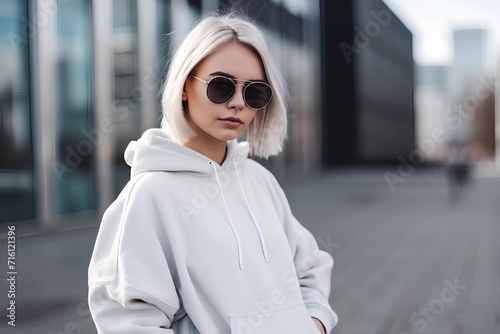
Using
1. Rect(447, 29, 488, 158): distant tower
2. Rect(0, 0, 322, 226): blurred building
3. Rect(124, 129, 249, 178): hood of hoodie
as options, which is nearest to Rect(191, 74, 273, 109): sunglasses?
Rect(124, 129, 249, 178): hood of hoodie

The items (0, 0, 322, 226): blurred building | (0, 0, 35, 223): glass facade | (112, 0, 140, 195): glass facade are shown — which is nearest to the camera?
(0, 0, 35, 223): glass facade

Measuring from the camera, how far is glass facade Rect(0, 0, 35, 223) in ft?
27.9

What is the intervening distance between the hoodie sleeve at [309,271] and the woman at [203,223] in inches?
1.4

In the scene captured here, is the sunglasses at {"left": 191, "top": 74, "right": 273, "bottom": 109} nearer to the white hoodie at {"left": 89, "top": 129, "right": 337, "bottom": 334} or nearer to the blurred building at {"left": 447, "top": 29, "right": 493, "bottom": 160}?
the white hoodie at {"left": 89, "top": 129, "right": 337, "bottom": 334}

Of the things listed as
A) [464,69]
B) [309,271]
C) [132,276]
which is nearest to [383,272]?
[309,271]

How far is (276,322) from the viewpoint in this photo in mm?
1309

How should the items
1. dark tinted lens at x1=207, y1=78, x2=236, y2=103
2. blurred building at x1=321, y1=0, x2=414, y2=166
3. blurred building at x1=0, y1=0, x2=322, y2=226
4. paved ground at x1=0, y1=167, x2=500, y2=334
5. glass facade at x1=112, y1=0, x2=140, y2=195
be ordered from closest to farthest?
dark tinted lens at x1=207, y1=78, x2=236, y2=103, paved ground at x1=0, y1=167, x2=500, y2=334, blurred building at x1=0, y1=0, x2=322, y2=226, glass facade at x1=112, y1=0, x2=140, y2=195, blurred building at x1=321, y1=0, x2=414, y2=166

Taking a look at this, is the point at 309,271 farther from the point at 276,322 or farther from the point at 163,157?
the point at 163,157

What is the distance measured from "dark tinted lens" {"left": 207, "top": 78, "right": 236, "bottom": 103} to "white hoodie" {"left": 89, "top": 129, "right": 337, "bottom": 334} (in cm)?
13

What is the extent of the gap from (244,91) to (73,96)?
8.84 m

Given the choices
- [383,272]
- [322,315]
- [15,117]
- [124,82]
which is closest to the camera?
[322,315]

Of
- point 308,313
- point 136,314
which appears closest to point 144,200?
point 136,314

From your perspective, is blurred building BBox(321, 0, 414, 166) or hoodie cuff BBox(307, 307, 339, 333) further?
blurred building BBox(321, 0, 414, 166)

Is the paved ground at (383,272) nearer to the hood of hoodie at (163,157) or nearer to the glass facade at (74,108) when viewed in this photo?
the glass facade at (74,108)
